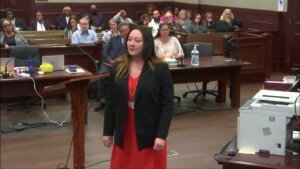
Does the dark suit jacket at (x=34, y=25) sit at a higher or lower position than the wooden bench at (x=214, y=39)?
higher

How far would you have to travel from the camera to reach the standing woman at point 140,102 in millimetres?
3369

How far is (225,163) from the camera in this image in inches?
125

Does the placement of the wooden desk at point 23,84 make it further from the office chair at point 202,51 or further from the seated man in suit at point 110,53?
the office chair at point 202,51

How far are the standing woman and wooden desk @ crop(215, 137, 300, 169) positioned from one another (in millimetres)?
433

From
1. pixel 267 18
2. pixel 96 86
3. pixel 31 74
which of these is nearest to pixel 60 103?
pixel 96 86

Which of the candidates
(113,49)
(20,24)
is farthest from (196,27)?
(20,24)

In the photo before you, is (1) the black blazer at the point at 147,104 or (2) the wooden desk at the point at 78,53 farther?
(2) the wooden desk at the point at 78,53

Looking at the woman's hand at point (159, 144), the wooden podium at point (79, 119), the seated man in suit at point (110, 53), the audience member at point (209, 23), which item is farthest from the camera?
the audience member at point (209, 23)

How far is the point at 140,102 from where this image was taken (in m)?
3.37

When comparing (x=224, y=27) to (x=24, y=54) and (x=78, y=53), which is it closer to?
(x=78, y=53)

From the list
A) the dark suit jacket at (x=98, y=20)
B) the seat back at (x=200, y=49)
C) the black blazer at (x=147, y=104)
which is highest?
the dark suit jacket at (x=98, y=20)

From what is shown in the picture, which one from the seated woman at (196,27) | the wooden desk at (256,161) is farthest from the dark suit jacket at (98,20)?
the wooden desk at (256,161)

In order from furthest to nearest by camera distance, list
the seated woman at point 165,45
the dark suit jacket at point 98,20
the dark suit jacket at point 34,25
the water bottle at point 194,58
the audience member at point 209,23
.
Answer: the dark suit jacket at point 98,20
the dark suit jacket at point 34,25
the audience member at point 209,23
the seated woman at point 165,45
the water bottle at point 194,58

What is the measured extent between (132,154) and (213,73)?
14.6 ft
